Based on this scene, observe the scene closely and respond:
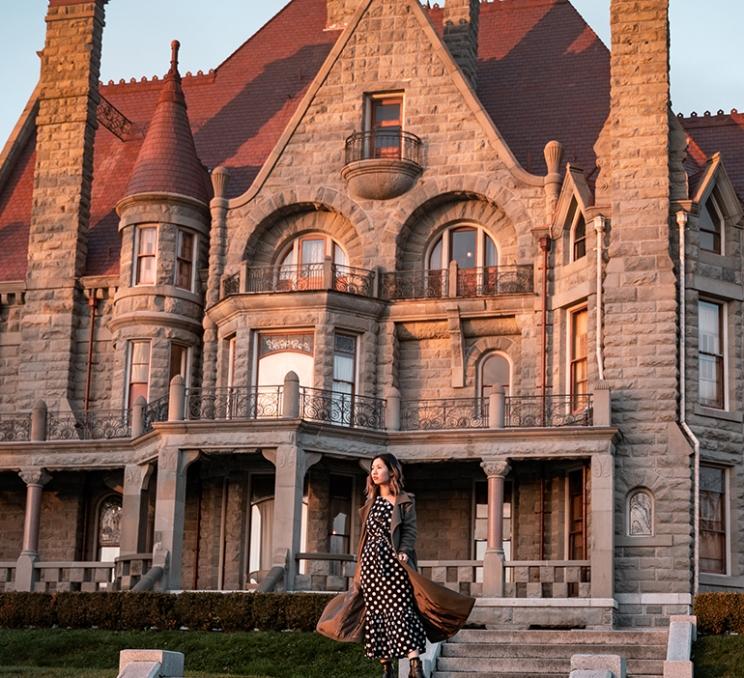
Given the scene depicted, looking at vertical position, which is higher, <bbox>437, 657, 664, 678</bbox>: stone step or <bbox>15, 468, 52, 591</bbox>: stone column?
<bbox>15, 468, 52, 591</bbox>: stone column

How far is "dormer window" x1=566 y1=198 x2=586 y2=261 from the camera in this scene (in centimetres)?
3494

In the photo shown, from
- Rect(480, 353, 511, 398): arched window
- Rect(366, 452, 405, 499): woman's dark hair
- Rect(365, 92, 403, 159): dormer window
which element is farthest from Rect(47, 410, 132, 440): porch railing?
Rect(366, 452, 405, 499): woman's dark hair

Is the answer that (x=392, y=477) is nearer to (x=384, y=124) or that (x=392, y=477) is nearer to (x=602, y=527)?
(x=602, y=527)

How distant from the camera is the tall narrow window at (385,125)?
3728 centimetres

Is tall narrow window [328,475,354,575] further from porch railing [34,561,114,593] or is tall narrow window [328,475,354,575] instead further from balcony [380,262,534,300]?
porch railing [34,561,114,593]

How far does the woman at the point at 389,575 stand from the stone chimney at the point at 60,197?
23.9 m

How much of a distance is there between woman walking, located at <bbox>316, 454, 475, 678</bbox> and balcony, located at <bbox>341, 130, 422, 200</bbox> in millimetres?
21844

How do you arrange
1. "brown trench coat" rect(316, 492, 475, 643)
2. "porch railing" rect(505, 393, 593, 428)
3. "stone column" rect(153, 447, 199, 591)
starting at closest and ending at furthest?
"brown trench coat" rect(316, 492, 475, 643), "stone column" rect(153, 447, 199, 591), "porch railing" rect(505, 393, 593, 428)

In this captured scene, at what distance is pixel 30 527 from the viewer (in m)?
35.5

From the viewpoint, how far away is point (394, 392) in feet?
112

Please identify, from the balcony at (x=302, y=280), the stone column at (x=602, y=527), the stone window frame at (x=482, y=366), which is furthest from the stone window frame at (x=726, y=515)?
the balcony at (x=302, y=280)

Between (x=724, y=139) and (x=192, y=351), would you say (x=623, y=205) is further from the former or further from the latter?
(x=192, y=351)

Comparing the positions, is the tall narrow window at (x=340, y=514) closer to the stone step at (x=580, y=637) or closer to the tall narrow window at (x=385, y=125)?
the tall narrow window at (x=385, y=125)

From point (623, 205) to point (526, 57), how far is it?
8.24 meters
